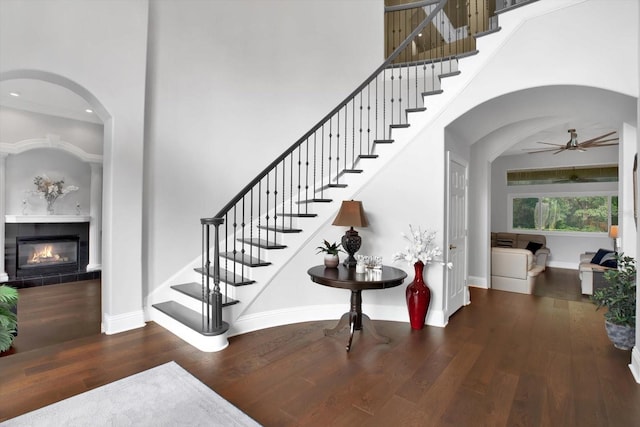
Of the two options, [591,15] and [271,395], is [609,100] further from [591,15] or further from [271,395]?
[271,395]

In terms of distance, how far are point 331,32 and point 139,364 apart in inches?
208

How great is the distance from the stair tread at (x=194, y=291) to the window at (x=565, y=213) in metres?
8.13

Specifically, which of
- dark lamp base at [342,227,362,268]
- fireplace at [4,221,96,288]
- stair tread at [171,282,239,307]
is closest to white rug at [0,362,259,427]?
stair tread at [171,282,239,307]

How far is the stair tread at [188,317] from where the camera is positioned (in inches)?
120

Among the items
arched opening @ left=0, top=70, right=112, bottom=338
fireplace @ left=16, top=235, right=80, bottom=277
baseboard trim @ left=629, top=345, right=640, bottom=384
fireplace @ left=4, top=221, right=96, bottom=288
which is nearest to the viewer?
baseboard trim @ left=629, top=345, right=640, bottom=384

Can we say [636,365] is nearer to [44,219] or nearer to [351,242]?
[351,242]

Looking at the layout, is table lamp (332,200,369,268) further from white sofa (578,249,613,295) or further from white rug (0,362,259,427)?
white sofa (578,249,613,295)

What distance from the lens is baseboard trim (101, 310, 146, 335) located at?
342 cm

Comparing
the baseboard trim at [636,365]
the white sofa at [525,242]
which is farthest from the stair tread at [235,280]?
the white sofa at [525,242]

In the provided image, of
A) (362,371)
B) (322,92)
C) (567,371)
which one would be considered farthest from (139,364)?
(322,92)

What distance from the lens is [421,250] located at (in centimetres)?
353

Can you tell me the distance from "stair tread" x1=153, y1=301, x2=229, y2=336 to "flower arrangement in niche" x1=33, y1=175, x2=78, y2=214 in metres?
3.96

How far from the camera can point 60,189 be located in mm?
6078

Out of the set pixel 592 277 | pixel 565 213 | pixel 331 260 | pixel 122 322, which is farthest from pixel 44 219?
pixel 565 213
